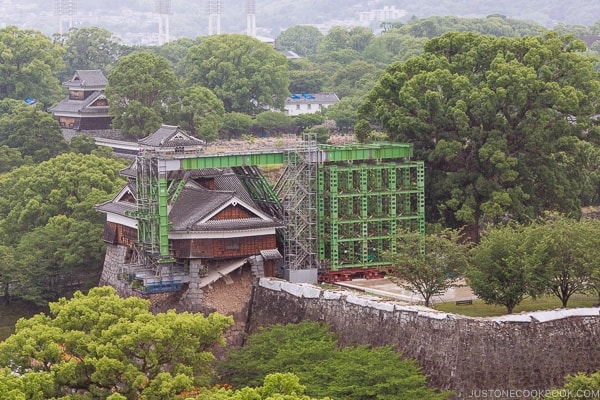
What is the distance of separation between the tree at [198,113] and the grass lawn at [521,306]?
38.7 m

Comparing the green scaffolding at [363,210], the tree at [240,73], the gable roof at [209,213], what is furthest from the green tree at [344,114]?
the gable roof at [209,213]

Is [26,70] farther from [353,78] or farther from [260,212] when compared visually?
[260,212]

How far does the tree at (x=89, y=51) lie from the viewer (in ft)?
435

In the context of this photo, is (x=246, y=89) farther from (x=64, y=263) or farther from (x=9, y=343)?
(x=9, y=343)

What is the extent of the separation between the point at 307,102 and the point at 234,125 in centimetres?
1892

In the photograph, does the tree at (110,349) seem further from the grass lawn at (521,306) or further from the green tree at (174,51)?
the green tree at (174,51)

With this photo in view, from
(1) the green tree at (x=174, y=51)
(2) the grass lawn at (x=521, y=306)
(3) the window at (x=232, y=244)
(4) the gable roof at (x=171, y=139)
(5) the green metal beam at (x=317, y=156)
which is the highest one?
(4) the gable roof at (x=171, y=139)

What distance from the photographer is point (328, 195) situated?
54750 millimetres

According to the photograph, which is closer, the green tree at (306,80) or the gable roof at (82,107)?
the gable roof at (82,107)

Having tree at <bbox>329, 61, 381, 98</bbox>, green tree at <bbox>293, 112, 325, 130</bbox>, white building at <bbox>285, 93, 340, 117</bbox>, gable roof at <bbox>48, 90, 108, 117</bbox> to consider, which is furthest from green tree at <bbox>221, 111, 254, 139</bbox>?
tree at <bbox>329, 61, 381, 98</bbox>

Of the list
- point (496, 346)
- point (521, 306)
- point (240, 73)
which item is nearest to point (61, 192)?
point (521, 306)

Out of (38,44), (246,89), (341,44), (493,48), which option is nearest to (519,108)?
(493,48)

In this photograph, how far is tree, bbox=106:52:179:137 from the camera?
86.8 m

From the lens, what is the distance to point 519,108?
5831 centimetres
